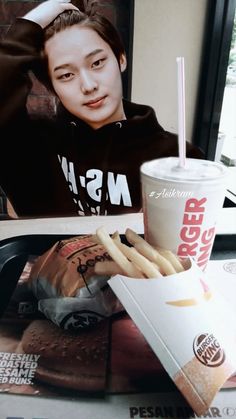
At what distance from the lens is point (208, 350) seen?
58cm

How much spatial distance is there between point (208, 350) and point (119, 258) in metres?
0.22

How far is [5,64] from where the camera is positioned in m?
1.74

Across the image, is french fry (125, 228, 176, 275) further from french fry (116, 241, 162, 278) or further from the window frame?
the window frame

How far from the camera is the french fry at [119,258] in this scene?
2.17 ft

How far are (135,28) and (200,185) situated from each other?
136 cm

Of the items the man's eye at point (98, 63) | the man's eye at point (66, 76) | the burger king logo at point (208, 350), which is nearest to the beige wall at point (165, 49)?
the man's eye at point (98, 63)

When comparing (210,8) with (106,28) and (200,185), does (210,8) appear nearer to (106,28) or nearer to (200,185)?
(106,28)

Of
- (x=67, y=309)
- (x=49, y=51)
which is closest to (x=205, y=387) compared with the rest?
(x=67, y=309)

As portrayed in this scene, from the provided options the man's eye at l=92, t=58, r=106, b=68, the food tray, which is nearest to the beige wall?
the man's eye at l=92, t=58, r=106, b=68

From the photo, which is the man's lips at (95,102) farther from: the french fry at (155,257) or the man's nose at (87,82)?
the french fry at (155,257)

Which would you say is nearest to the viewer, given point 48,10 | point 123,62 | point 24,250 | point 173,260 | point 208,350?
point 208,350

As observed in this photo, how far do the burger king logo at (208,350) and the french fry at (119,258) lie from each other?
15 centimetres
